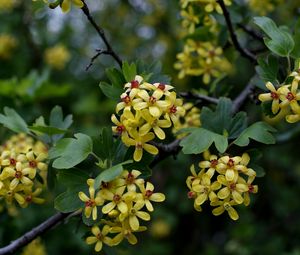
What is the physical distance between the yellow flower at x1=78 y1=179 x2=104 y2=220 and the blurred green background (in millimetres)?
1339

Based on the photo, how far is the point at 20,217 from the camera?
2.48 metres

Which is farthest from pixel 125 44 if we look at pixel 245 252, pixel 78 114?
pixel 245 252

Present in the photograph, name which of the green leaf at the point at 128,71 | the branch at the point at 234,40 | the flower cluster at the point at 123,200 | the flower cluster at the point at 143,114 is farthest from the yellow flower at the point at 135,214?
the branch at the point at 234,40

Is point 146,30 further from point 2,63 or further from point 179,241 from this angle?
point 179,241

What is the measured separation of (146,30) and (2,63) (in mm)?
1283

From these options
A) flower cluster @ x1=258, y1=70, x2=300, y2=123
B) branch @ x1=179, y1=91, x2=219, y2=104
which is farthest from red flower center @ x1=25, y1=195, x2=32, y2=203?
flower cluster @ x1=258, y1=70, x2=300, y2=123

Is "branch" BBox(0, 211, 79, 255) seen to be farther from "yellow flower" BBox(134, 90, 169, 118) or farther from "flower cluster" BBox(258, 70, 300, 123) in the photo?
"flower cluster" BBox(258, 70, 300, 123)

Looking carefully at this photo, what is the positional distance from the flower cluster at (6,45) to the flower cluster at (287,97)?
2.15 metres

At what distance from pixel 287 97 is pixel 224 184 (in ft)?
0.81

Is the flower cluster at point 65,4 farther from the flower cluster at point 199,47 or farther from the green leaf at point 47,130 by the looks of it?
the flower cluster at point 199,47

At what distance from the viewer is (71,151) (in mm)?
1218

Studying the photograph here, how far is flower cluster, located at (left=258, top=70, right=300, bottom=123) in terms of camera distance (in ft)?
3.79

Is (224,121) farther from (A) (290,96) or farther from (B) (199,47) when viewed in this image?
(B) (199,47)

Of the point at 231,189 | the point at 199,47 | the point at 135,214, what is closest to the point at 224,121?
the point at 231,189
